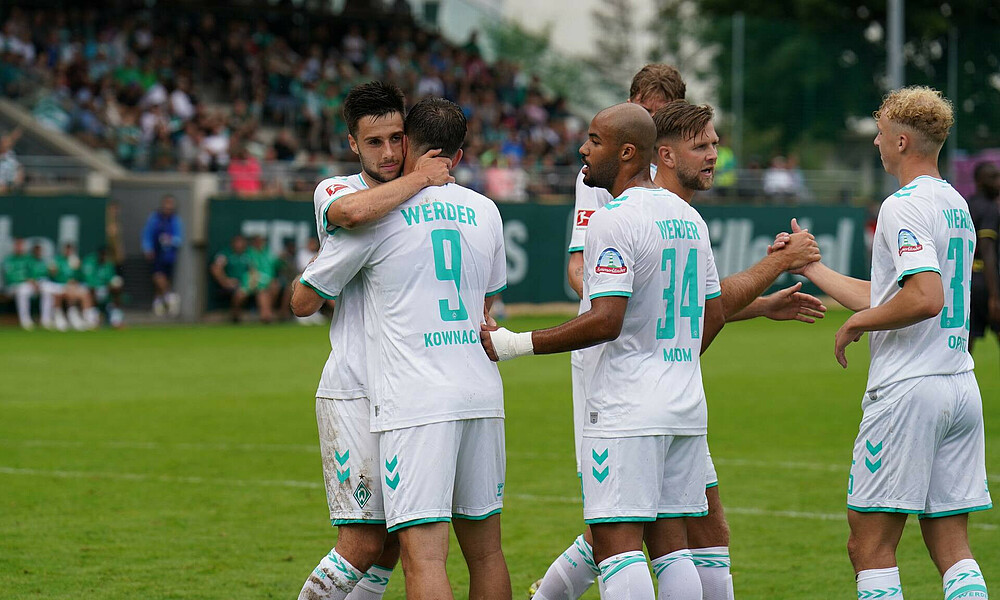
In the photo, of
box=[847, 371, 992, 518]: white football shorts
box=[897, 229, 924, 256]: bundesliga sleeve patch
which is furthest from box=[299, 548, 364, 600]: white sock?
box=[897, 229, 924, 256]: bundesliga sleeve patch

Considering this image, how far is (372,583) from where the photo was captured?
534 cm

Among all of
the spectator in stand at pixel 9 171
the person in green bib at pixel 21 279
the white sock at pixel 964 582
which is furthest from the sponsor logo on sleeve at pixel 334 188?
the spectator in stand at pixel 9 171

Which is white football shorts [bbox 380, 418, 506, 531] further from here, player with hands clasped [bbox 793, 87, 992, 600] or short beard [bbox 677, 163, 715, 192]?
player with hands clasped [bbox 793, 87, 992, 600]

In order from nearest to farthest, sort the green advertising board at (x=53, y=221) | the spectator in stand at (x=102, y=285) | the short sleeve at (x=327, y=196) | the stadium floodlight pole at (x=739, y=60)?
the short sleeve at (x=327, y=196) < the green advertising board at (x=53, y=221) < the spectator in stand at (x=102, y=285) < the stadium floodlight pole at (x=739, y=60)

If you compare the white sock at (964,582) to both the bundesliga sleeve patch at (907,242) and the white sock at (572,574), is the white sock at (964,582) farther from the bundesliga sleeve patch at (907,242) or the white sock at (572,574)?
the white sock at (572,574)

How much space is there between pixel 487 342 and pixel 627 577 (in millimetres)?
978

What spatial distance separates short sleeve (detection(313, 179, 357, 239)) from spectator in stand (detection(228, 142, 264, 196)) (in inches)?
781

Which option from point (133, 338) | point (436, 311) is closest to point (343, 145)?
point (133, 338)

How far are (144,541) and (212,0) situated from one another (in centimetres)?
2907

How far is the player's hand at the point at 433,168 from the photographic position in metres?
4.83

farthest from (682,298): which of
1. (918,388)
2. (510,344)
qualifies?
(918,388)

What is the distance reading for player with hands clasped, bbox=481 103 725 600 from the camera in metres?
4.69

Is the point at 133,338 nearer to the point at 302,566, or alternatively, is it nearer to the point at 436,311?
the point at 302,566

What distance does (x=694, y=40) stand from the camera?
287 feet
